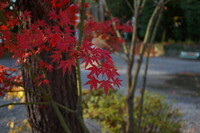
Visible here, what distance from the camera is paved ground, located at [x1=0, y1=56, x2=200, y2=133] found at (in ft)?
8.57

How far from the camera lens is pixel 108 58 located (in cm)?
125

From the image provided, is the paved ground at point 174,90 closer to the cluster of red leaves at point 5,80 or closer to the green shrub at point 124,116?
the cluster of red leaves at point 5,80

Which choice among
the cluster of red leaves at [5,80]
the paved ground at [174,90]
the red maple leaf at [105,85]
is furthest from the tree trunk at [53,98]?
the red maple leaf at [105,85]

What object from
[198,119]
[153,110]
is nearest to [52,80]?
[153,110]

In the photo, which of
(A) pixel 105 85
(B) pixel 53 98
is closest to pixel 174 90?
(B) pixel 53 98

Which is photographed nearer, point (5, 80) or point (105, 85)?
point (105, 85)

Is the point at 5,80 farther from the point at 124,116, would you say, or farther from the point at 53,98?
the point at 124,116

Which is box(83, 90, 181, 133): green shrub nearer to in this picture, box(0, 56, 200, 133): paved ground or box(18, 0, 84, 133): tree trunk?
box(0, 56, 200, 133): paved ground

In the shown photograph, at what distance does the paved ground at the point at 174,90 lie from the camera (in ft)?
8.57

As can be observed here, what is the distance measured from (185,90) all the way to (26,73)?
19.3 feet

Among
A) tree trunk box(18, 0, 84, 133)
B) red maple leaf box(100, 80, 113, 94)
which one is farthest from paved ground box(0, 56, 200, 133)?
red maple leaf box(100, 80, 113, 94)

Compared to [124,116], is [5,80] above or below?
above

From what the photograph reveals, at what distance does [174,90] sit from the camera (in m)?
6.99

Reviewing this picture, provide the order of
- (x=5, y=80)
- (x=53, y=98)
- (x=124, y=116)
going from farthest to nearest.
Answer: (x=124, y=116)
(x=53, y=98)
(x=5, y=80)
